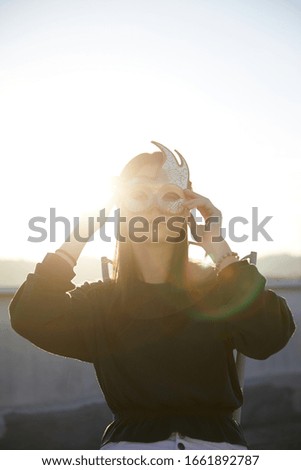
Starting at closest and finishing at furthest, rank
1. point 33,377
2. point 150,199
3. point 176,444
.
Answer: point 176,444
point 150,199
point 33,377

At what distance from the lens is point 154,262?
267 cm

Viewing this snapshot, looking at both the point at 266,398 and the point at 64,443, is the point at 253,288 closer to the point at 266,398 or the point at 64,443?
the point at 64,443

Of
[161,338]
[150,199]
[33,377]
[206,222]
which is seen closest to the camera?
[161,338]

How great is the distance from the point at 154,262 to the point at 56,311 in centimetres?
44

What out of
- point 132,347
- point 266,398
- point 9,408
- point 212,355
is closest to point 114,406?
point 132,347

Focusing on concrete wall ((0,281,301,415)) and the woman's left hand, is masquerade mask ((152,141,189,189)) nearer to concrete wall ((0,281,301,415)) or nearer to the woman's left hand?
the woman's left hand

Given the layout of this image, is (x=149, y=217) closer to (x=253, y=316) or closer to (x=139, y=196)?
(x=139, y=196)

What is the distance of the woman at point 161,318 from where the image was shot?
2.38 metres

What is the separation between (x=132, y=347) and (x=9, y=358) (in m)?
3.31

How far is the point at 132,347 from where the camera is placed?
2.47 metres

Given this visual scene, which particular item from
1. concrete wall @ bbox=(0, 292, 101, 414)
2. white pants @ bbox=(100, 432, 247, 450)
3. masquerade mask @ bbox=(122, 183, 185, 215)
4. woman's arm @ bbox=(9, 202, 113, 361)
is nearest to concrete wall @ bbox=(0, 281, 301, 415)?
concrete wall @ bbox=(0, 292, 101, 414)

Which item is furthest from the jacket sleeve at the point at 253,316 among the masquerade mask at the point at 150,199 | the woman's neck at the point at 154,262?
the masquerade mask at the point at 150,199

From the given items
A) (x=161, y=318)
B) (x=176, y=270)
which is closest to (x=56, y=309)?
(x=161, y=318)

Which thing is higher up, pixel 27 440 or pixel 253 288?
pixel 253 288
